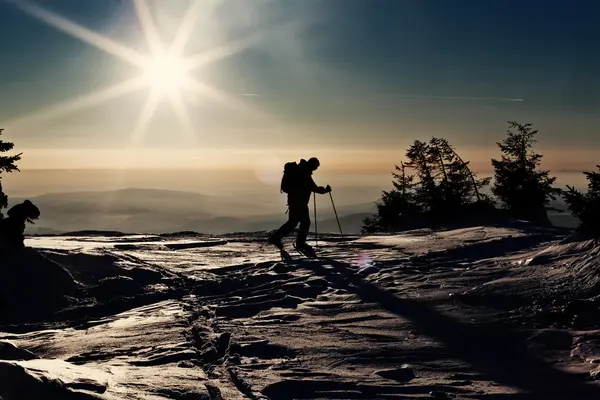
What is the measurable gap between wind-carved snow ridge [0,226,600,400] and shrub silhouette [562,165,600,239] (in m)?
0.41

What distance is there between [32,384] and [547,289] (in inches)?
246

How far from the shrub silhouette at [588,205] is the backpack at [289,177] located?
26.0ft

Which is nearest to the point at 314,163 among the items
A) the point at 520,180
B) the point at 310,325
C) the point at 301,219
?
the point at 301,219

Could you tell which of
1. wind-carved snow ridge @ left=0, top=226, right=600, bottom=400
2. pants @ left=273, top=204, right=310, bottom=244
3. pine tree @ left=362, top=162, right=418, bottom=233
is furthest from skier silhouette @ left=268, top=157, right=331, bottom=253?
pine tree @ left=362, top=162, right=418, bottom=233

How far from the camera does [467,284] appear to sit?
8594 millimetres

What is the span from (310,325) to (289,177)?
26.4 ft

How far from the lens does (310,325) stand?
7473mm

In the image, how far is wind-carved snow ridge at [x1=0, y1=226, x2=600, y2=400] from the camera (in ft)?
16.7

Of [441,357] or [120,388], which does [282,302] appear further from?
[120,388]

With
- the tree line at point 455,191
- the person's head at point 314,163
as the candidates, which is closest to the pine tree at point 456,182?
the tree line at point 455,191

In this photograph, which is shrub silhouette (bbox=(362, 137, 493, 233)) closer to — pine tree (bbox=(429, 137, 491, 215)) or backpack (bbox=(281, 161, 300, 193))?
pine tree (bbox=(429, 137, 491, 215))

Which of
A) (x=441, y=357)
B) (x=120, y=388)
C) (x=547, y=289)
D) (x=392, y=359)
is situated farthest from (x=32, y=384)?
(x=547, y=289)

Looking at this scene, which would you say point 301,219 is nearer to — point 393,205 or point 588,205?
point 588,205

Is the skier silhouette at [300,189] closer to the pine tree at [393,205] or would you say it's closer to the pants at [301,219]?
the pants at [301,219]
